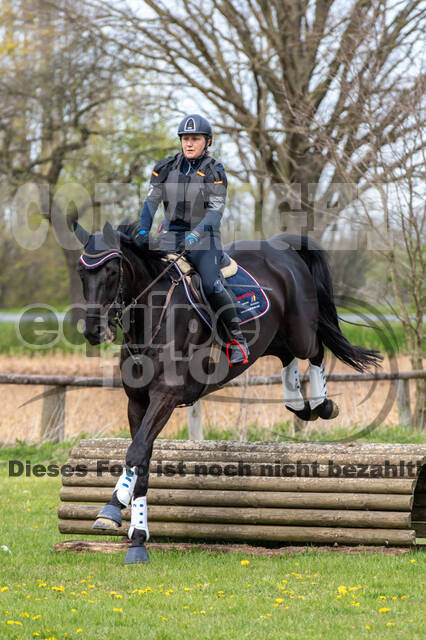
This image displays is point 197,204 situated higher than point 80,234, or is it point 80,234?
point 197,204

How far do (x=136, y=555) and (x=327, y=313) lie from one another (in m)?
2.99

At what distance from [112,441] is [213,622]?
237 centimetres

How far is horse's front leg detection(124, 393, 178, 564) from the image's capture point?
4.77 m

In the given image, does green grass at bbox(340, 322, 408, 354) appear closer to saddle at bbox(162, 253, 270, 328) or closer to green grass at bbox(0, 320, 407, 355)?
green grass at bbox(0, 320, 407, 355)

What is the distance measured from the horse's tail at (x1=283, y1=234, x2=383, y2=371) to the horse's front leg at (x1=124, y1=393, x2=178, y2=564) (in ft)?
7.46

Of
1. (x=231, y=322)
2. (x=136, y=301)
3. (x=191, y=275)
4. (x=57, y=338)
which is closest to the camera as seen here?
(x=136, y=301)

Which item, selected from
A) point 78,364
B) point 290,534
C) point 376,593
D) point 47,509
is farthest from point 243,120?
point 376,593

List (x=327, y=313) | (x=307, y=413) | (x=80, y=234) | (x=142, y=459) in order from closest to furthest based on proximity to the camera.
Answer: (x=80, y=234)
(x=142, y=459)
(x=307, y=413)
(x=327, y=313)

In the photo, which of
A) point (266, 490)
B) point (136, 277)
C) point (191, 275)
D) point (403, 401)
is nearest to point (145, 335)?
point (136, 277)

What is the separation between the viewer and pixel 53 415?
31.9ft

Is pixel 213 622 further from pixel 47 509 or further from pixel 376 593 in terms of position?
pixel 47 509

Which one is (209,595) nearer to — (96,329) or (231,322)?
(96,329)

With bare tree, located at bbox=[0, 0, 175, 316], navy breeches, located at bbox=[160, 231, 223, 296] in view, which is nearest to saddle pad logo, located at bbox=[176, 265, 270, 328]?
navy breeches, located at bbox=[160, 231, 223, 296]

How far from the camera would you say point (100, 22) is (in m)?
14.2
